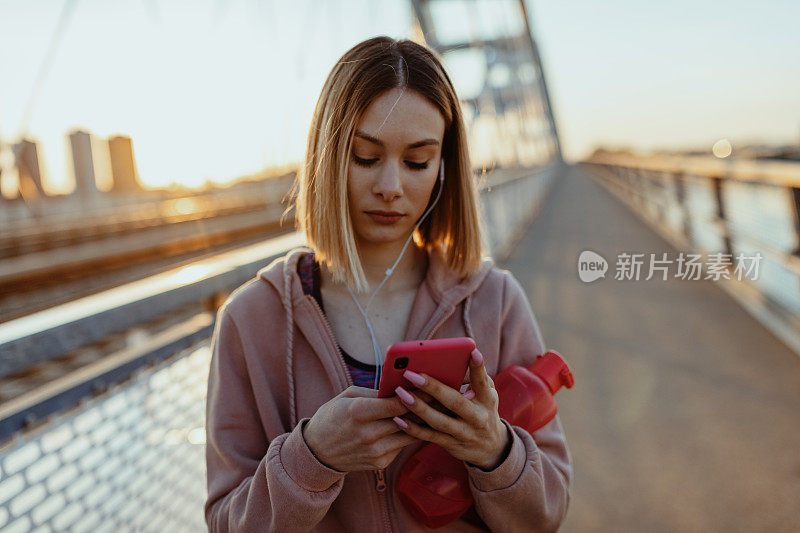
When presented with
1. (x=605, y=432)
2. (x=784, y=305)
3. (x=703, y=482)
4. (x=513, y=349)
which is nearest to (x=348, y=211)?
(x=513, y=349)

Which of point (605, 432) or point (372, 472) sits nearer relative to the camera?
point (372, 472)

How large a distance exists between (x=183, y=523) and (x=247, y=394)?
1.94 feet

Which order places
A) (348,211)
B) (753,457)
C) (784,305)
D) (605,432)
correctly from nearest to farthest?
(348,211) → (753,457) → (605,432) → (784,305)

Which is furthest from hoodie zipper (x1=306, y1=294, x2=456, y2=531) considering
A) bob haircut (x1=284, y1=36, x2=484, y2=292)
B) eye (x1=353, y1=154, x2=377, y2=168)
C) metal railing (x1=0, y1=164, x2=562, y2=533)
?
metal railing (x1=0, y1=164, x2=562, y2=533)

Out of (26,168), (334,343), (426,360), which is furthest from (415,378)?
(26,168)

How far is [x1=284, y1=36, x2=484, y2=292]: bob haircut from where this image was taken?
4.71 feet

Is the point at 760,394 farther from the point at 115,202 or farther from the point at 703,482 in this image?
the point at 115,202

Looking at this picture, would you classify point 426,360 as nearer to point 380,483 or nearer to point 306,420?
point 306,420

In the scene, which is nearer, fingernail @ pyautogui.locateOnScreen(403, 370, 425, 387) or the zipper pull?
fingernail @ pyautogui.locateOnScreen(403, 370, 425, 387)

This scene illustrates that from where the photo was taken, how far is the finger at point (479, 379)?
1.11 metres

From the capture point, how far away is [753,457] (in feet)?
9.93

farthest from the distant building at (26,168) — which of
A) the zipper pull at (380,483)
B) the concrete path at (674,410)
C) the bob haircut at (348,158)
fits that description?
the zipper pull at (380,483)

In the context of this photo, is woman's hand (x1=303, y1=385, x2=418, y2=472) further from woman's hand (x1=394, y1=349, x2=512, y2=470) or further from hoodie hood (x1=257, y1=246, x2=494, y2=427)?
hoodie hood (x1=257, y1=246, x2=494, y2=427)

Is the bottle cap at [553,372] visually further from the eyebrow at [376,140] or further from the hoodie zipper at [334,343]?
the eyebrow at [376,140]
